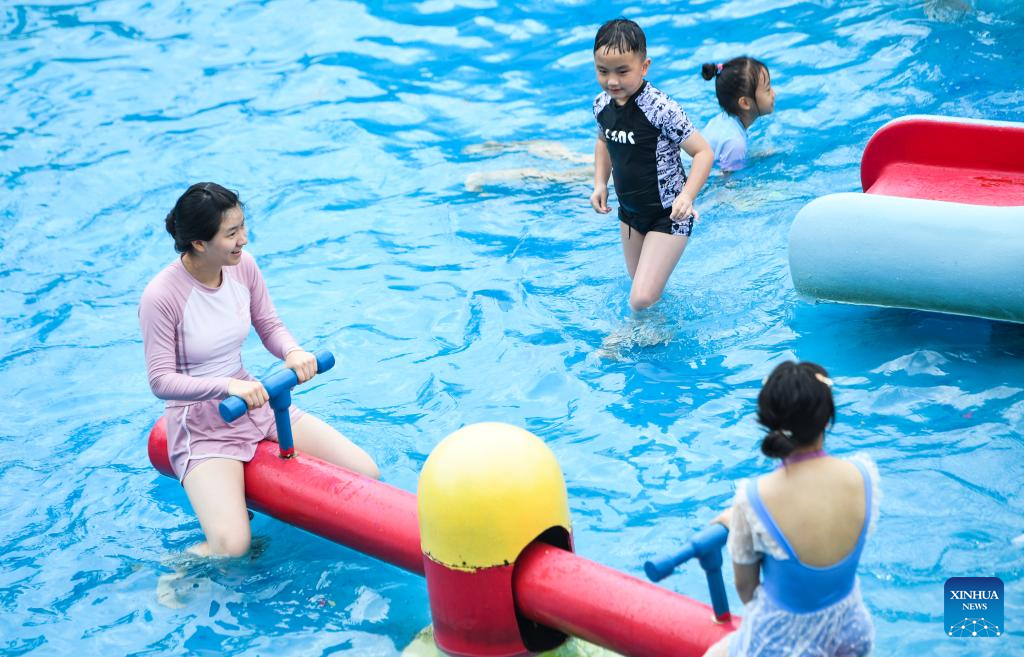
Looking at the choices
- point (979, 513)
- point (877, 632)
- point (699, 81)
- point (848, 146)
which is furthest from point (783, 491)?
point (699, 81)

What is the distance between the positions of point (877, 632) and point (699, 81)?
5582mm

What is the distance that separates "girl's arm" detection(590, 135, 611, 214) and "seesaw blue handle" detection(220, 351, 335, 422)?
1.87 metres

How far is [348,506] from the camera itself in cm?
383

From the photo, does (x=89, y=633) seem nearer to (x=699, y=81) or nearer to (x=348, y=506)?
(x=348, y=506)

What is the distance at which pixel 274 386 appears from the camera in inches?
150

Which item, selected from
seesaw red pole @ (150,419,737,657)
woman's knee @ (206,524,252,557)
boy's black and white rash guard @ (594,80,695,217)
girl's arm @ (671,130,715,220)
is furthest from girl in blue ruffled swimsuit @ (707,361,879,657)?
boy's black and white rash guard @ (594,80,695,217)

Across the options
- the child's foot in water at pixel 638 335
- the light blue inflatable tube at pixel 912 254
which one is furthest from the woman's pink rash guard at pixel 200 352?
the light blue inflatable tube at pixel 912 254

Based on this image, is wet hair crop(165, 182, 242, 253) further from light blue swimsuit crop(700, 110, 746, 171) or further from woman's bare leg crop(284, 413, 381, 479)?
light blue swimsuit crop(700, 110, 746, 171)

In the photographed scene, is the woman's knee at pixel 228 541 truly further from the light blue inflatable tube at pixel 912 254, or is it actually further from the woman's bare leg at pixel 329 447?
the light blue inflatable tube at pixel 912 254

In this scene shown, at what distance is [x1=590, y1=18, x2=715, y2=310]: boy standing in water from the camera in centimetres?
494

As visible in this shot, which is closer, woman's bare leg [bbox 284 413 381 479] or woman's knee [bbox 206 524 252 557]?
woman's knee [bbox 206 524 252 557]

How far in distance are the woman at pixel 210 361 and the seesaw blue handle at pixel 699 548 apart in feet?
5.37

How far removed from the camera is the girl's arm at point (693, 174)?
4.89 metres

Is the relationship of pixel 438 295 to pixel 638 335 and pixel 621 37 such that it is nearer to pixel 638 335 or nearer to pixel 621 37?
pixel 638 335
